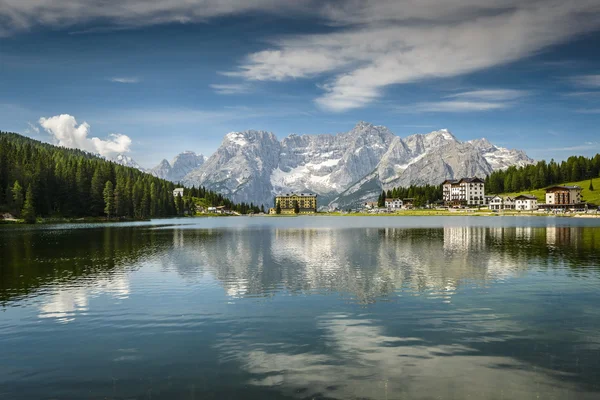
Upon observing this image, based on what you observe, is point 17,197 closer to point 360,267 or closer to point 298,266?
point 298,266

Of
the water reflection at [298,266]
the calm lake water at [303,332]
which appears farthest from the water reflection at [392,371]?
the water reflection at [298,266]

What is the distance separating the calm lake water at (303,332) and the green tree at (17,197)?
143m

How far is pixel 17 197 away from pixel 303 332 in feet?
609

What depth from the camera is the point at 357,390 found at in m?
18.3

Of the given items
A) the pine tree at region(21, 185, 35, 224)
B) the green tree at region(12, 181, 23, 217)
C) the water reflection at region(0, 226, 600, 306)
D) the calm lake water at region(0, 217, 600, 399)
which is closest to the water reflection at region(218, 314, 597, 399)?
the calm lake water at region(0, 217, 600, 399)

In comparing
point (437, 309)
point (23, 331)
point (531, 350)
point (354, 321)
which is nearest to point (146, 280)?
point (23, 331)

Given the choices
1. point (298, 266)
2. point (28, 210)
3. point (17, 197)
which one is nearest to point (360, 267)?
point (298, 266)

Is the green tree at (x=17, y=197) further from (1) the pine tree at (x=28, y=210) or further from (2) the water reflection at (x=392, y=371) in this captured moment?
(2) the water reflection at (x=392, y=371)

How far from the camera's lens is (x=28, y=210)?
175 metres

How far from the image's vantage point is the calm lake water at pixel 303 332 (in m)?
19.0

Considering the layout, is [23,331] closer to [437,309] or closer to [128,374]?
[128,374]

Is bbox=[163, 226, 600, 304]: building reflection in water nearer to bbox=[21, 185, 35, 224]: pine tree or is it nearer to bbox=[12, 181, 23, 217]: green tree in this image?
bbox=[21, 185, 35, 224]: pine tree

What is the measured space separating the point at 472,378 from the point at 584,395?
4.11 metres

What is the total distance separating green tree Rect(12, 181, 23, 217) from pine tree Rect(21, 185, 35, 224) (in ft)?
9.91
